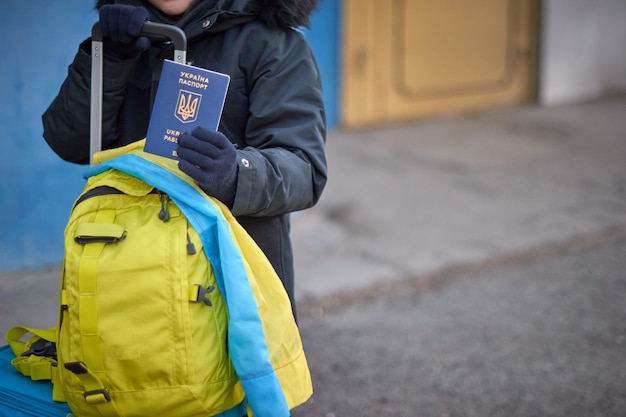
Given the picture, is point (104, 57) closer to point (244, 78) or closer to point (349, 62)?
point (244, 78)

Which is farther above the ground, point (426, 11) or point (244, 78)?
point (244, 78)

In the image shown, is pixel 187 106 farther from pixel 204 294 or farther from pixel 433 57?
pixel 433 57

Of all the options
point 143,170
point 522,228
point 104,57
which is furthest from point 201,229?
point 522,228

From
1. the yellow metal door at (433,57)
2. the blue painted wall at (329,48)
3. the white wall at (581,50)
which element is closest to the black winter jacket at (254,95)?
the blue painted wall at (329,48)

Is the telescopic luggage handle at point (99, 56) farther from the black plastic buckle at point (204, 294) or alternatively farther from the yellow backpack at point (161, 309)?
the black plastic buckle at point (204, 294)

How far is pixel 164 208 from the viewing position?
6.41 feet

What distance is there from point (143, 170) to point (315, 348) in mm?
2123

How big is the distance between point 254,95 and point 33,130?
227 centimetres

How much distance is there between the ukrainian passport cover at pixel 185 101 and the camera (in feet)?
6.41

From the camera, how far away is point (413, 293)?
4555mm

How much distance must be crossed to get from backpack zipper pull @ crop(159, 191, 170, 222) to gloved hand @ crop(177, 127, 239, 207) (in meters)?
0.09

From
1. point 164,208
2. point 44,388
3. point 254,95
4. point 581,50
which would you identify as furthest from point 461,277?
point 581,50

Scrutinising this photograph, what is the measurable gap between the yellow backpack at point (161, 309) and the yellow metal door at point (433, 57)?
4911 millimetres

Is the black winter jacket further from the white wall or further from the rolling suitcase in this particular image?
the white wall
